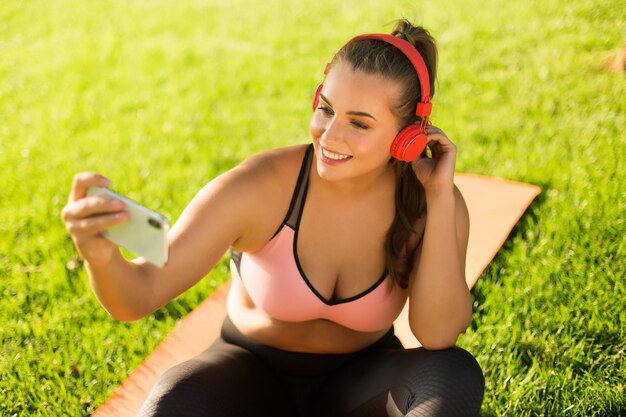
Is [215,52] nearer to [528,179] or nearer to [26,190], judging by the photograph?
[26,190]

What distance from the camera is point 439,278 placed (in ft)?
7.50

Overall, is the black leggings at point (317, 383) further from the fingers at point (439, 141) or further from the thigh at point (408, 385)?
the fingers at point (439, 141)

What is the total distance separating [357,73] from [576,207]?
2.03 meters

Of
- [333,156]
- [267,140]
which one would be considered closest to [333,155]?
[333,156]

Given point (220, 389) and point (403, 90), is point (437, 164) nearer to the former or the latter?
point (403, 90)

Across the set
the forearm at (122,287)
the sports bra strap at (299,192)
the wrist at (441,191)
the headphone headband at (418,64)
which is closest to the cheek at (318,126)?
the sports bra strap at (299,192)

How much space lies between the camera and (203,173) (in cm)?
451

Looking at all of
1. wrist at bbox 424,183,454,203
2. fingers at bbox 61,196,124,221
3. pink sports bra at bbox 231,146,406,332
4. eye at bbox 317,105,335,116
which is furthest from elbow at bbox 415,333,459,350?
fingers at bbox 61,196,124,221

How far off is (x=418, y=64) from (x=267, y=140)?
9.30 ft

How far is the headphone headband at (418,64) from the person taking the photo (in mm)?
2160

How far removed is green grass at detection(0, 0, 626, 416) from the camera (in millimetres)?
2910

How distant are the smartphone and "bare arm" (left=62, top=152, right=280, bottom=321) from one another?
22 mm

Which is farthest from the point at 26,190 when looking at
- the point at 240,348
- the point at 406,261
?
the point at 406,261

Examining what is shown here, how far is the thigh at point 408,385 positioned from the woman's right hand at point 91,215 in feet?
3.50
